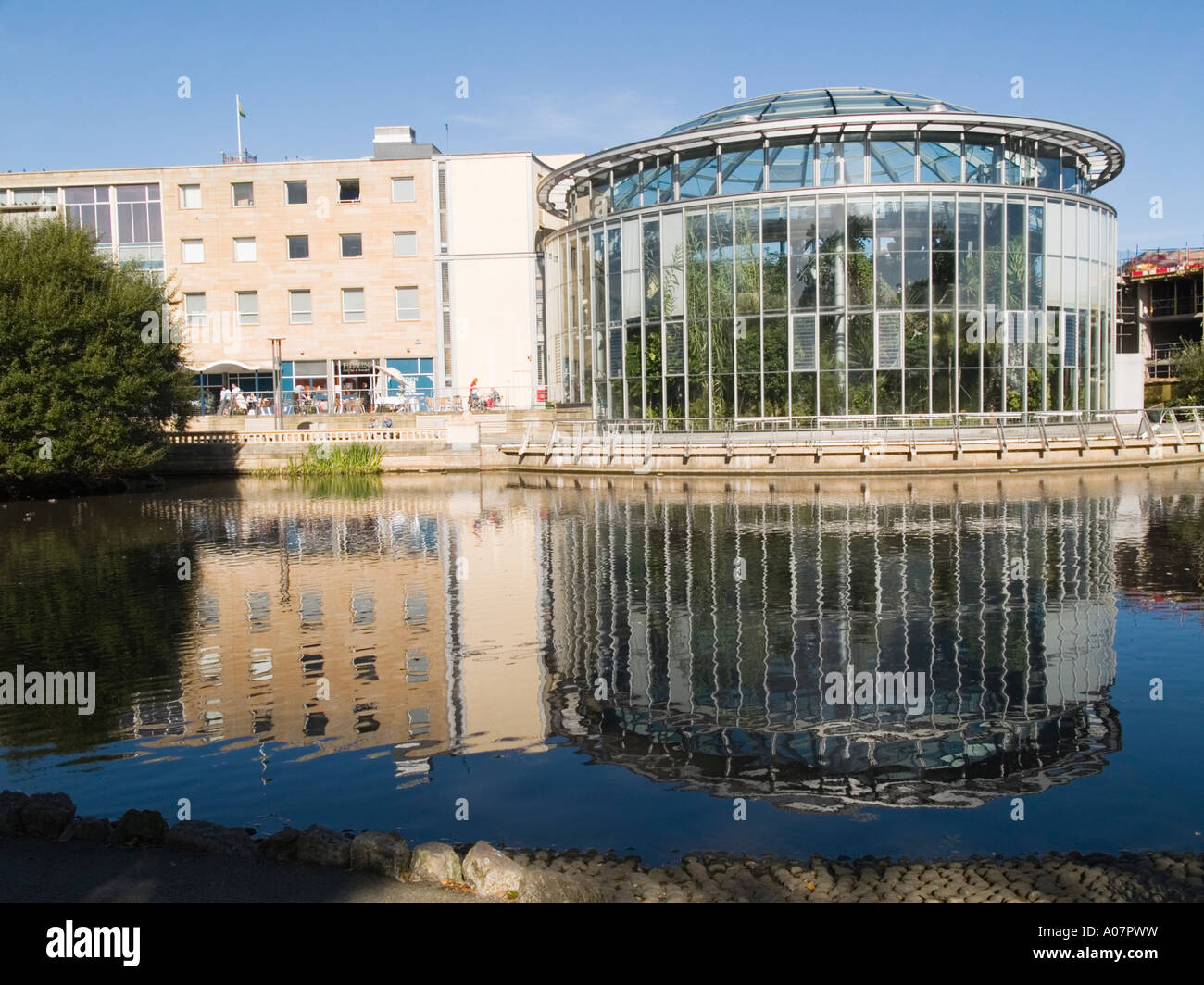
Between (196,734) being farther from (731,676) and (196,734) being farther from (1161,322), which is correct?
(1161,322)

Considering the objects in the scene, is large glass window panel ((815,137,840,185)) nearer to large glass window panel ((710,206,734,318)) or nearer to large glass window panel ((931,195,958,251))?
large glass window panel ((710,206,734,318))

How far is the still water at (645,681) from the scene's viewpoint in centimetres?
879

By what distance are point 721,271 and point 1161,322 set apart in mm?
50737

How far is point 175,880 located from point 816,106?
143ft

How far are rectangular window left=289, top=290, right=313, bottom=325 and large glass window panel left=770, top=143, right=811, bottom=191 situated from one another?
2912cm

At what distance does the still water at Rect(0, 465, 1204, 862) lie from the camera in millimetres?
8789

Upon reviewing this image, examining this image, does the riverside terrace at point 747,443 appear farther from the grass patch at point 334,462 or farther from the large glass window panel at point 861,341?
the large glass window panel at point 861,341

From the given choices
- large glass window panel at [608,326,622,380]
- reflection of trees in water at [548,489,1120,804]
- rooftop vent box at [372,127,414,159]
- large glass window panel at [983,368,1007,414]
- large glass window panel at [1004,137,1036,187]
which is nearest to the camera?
reflection of trees in water at [548,489,1120,804]

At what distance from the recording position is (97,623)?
1631 centimetres

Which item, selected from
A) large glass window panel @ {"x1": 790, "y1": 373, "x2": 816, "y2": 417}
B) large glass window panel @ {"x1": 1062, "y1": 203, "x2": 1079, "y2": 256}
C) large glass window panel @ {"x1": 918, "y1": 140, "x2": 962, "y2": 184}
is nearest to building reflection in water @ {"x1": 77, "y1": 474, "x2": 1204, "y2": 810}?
large glass window panel @ {"x1": 790, "y1": 373, "x2": 816, "y2": 417}
